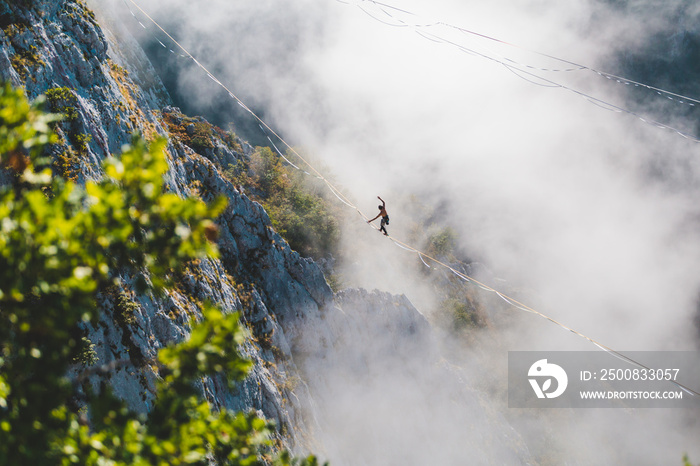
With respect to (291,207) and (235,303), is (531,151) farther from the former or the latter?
(235,303)

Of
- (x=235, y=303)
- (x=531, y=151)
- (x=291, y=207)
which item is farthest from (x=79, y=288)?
(x=531, y=151)

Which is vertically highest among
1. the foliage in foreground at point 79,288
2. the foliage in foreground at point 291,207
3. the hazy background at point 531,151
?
the hazy background at point 531,151

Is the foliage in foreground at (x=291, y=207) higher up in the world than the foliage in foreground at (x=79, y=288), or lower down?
higher up

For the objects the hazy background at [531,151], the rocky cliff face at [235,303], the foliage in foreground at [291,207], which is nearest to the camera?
the rocky cliff face at [235,303]

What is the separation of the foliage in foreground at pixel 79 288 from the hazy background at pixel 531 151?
3330 centimetres

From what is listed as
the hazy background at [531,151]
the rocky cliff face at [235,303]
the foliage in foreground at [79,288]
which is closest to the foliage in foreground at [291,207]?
the rocky cliff face at [235,303]

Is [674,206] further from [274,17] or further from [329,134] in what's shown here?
[274,17]

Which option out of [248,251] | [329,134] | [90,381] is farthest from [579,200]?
[90,381]

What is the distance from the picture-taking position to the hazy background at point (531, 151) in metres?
57.6

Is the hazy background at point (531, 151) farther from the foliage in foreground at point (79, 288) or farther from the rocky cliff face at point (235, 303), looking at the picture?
the foliage in foreground at point (79, 288)

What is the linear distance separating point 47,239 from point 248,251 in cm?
2052

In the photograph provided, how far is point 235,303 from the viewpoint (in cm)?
2014

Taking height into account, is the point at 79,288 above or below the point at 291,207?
below

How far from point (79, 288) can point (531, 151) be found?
154m
